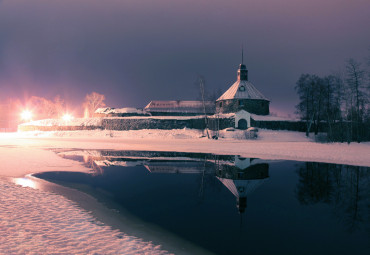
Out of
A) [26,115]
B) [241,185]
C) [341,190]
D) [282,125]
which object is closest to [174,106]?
[282,125]

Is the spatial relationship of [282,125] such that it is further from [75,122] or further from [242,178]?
[75,122]

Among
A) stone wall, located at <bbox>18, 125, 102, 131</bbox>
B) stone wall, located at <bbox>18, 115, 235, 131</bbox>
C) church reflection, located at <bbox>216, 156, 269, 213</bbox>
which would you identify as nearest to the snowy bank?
stone wall, located at <bbox>18, 125, 102, 131</bbox>

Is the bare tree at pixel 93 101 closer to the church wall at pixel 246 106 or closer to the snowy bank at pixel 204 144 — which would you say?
the snowy bank at pixel 204 144

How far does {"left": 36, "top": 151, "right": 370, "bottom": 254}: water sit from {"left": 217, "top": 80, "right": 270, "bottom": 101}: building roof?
130ft

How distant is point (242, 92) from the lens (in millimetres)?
58875

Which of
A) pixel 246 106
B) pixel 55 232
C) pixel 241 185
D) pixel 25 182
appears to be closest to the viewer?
pixel 55 232

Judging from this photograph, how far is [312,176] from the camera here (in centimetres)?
1719

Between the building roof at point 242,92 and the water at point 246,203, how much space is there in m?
39.5

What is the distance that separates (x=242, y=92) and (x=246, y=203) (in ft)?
164

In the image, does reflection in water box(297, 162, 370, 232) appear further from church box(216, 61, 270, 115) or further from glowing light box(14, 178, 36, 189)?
church box(216, 61, 270, 115)

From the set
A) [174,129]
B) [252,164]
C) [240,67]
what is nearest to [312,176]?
[252,164]

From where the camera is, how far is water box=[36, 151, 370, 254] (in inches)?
290

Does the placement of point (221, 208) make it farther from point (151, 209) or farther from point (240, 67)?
point (240, 67)

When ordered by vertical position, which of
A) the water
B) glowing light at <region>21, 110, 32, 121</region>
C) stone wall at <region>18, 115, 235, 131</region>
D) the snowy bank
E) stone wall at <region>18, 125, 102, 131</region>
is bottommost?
the water
